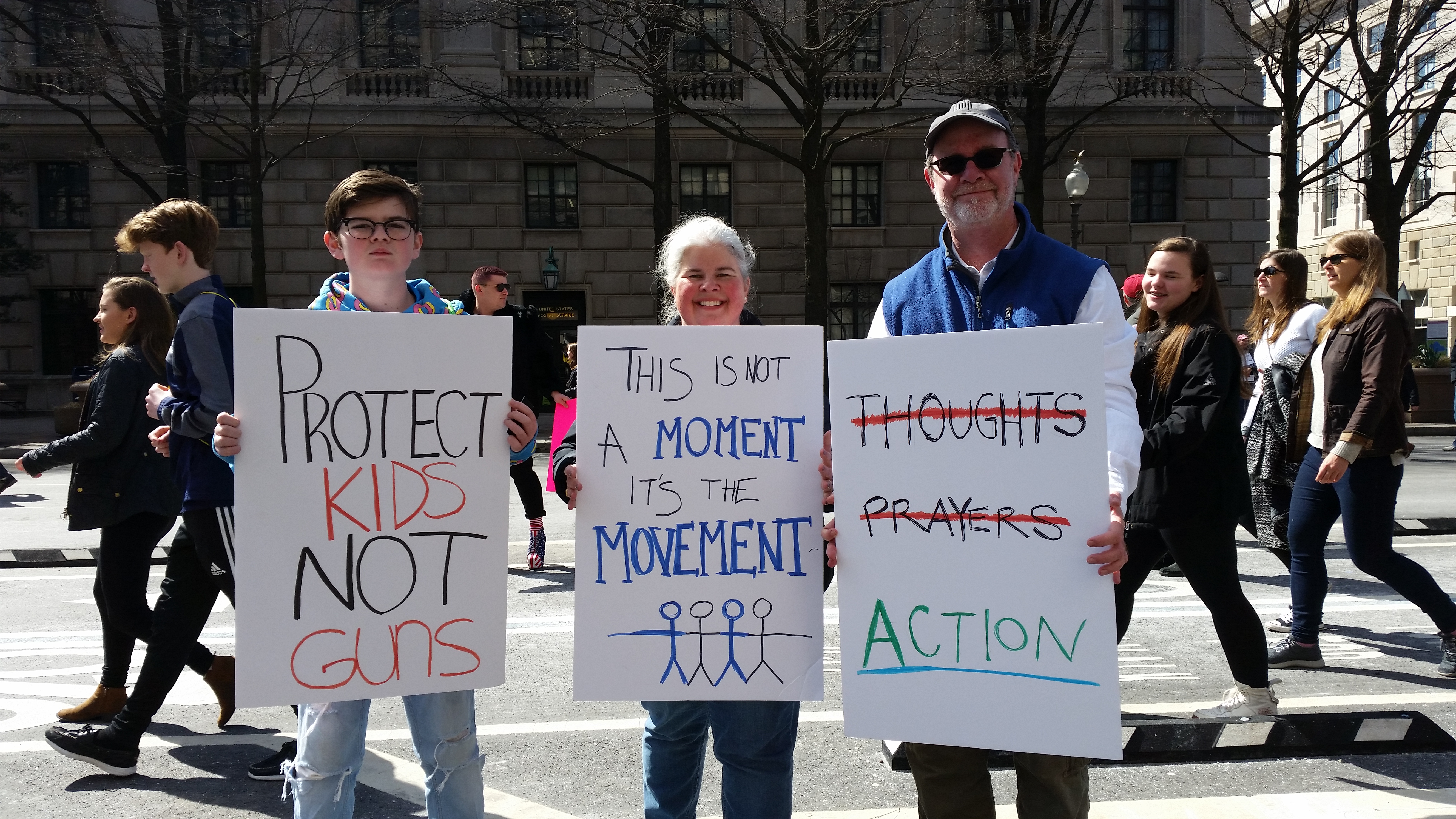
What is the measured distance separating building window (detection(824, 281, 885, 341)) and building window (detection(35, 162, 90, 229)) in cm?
1604

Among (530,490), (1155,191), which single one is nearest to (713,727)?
(530,490)

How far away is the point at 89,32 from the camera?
2028cm

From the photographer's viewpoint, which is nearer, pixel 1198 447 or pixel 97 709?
pixel 1198 447

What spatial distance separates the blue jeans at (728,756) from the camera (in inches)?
106

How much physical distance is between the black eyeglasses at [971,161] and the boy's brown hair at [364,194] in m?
1.34

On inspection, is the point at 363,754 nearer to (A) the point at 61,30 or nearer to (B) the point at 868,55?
(B) the point at 868,55

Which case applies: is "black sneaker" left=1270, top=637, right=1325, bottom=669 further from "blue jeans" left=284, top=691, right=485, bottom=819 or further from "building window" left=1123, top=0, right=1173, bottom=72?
"building window" left=1123, top=0, right=1173, bottom=72

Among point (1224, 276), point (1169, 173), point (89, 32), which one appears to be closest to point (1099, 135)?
point (1169, 173)

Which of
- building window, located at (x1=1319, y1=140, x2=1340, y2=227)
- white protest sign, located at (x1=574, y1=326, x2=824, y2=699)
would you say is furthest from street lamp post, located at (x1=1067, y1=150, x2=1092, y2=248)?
building window, located at (x1=1319, y1=140, x2=1340, y2=227)

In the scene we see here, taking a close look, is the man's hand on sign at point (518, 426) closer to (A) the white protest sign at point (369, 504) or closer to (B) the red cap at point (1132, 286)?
(A) the white protest sign at point (369, 504)

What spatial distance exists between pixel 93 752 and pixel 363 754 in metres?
1.75

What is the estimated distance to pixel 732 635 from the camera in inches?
108

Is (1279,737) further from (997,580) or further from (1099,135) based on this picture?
(1099,135)

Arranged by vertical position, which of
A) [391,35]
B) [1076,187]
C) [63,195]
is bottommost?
[1076,187]
